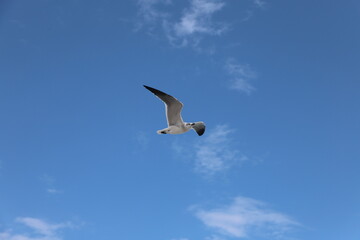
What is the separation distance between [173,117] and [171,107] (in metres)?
0.54

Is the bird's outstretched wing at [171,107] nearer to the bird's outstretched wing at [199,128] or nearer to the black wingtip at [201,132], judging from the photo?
the bird's outstretched wing at [199,128]

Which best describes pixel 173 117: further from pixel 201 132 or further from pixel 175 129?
pixel 201 132

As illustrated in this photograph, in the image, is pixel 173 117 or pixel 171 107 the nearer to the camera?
pixel 171 107

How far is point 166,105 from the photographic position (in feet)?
74.2

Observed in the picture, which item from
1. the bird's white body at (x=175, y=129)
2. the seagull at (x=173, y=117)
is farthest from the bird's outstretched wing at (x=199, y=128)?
the bird's white body at (x=175, y=129)

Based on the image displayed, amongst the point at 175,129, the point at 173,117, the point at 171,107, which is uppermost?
the point at 171,107

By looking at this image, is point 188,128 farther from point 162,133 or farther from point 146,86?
point 146,86

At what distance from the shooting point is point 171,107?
22.6m

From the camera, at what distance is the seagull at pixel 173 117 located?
2233cm

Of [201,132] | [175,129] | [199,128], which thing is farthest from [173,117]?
[201,132]

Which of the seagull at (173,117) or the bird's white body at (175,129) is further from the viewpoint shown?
the bird's white body at (175,129)

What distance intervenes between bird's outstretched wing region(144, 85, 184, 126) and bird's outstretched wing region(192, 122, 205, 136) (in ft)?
3.20

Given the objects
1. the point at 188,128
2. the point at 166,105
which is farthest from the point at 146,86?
the point at 188,128

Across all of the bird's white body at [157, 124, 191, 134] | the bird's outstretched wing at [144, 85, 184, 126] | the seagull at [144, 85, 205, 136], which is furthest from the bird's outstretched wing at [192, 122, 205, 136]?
the bird's outstretched wing at [144, 85, 184, 126]
